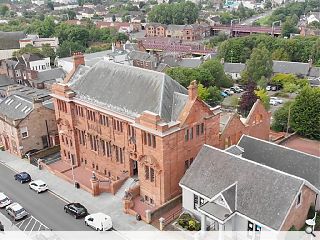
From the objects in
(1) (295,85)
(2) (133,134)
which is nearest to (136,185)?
(2) (133,134)

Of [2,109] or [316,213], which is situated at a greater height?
[2,109]

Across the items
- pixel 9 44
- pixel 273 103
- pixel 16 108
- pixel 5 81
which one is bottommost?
pixel 273 103

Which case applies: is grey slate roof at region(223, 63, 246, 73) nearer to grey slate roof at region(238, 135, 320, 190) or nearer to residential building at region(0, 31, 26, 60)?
grey slate roof at region(238, 135, 320, 190)

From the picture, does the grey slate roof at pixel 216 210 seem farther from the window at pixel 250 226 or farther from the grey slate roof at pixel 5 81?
the grey slate roof at pixel 5 81

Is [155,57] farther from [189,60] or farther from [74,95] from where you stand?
[74,95]

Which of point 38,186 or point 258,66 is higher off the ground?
point 258,66

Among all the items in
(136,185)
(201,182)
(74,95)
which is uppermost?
(74,95)

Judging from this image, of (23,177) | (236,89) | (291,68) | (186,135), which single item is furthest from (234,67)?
(23,177)

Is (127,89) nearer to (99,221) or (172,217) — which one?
(99,221)
